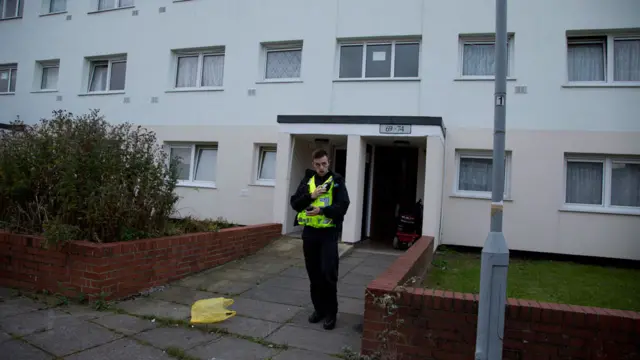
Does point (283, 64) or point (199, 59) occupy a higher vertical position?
point (199, 59)

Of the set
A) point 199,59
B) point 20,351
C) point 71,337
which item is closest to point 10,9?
point 199,59

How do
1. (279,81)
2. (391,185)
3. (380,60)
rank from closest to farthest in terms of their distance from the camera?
(380,60) → (391,185) → (279,81)

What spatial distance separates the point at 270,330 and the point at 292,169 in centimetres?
519

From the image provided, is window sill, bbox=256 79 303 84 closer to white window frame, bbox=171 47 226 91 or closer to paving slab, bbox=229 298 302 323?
white window frame, bbox=171 47 226 91

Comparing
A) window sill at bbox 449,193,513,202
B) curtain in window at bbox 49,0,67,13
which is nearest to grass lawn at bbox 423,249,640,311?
window sill at bbox 449,193,513,202

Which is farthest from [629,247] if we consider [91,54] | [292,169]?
[91,54]

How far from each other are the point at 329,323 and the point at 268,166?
691 cm

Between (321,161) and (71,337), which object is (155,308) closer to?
(71,337)

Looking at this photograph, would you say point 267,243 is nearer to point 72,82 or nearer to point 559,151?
point 559,151

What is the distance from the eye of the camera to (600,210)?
860cm

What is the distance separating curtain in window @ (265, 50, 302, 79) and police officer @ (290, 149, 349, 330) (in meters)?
6.90

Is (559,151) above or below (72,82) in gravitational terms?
below

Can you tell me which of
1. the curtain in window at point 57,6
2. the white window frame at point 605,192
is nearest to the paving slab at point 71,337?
the white window frame at point 605,192

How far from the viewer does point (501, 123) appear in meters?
3.19
